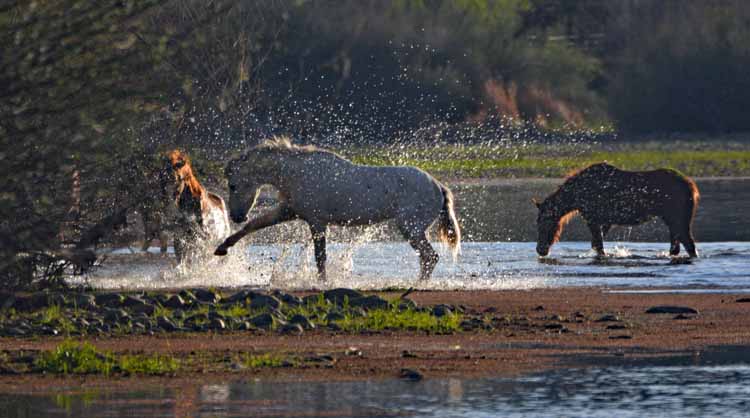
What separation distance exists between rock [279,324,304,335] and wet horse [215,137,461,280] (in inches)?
151

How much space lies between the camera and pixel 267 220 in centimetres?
1766

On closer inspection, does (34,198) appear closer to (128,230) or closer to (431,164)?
(128,230)

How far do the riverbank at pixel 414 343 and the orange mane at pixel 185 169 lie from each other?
6.44ft

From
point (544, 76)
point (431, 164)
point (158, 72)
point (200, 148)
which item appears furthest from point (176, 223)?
point (544, 76)

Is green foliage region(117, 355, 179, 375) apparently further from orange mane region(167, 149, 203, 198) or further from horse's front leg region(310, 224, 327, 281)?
horse's front leg region(310, 224, 327, 281)

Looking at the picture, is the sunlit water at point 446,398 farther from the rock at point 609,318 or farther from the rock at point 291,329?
the rock at point 609,318

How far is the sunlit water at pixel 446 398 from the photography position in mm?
10109

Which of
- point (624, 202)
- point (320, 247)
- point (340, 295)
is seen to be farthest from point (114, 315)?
point (624, 202)

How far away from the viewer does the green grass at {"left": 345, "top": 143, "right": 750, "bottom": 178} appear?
130 ft

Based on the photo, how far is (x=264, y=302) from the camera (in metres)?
15.0

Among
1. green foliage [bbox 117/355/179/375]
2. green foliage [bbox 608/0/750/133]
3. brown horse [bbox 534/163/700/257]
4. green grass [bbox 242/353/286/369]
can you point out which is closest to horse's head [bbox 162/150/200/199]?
green grass [bbox 242/353/286/369]

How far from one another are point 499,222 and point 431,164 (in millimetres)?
11961

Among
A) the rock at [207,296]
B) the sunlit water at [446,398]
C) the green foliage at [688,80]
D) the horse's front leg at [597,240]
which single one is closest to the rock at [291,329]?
the rock at [207,296]

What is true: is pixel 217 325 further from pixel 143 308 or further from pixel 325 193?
pixel 325 193
